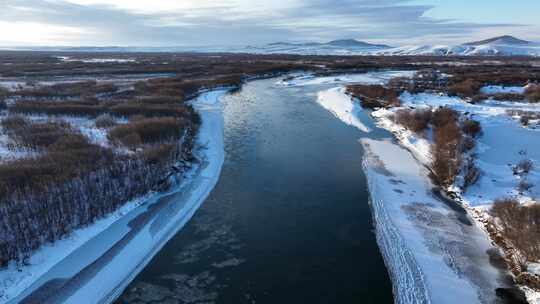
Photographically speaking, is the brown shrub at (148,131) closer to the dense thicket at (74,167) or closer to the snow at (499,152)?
the dense thicket at (74,167)

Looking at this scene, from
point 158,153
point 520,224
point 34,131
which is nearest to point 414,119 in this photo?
point 520,224

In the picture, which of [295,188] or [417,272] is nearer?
[417,272]

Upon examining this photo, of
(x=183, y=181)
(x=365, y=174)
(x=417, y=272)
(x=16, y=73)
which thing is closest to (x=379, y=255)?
(x=417, y=272)

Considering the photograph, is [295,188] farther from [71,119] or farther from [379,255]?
[71,119]

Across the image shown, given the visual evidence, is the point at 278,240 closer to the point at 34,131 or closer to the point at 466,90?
the point at 34,131

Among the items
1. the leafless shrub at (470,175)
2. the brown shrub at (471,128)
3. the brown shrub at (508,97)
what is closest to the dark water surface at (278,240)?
the leafless shrub at (470,175)

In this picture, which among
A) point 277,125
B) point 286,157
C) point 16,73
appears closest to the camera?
point 286,157
